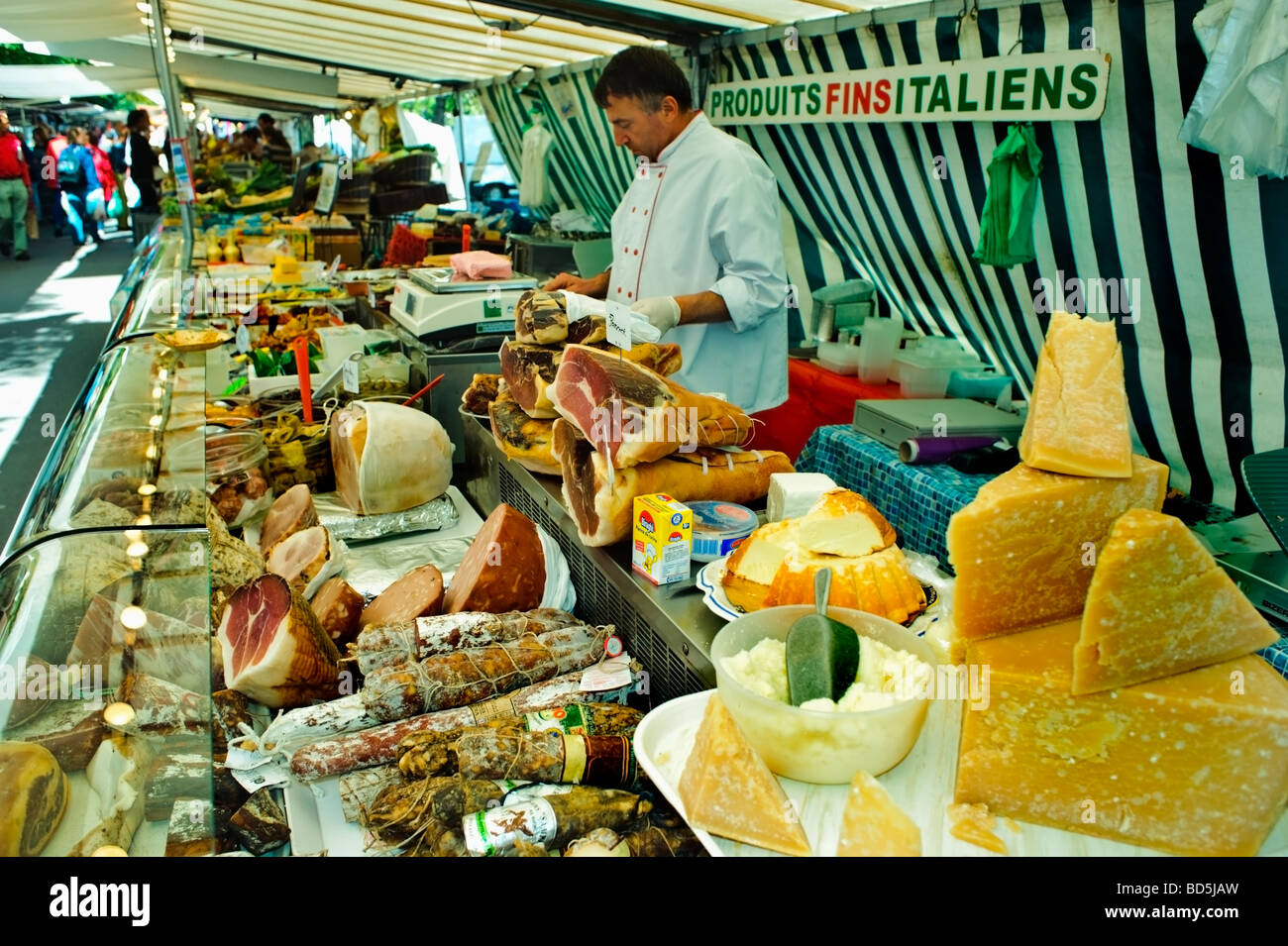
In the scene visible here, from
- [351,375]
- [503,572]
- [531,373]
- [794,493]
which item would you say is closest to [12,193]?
[351,375]

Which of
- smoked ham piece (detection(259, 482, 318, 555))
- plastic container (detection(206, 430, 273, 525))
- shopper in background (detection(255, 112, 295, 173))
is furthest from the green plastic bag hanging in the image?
shopper in background (detection(255, 112, 295, 173))

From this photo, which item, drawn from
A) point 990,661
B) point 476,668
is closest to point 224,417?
point 476,668

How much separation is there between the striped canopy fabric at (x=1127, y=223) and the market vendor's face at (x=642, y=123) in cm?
128

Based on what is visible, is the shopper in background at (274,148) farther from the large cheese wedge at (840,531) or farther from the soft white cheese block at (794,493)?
the large cheese wedge at (840,531)

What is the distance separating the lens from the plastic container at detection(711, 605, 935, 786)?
129 cm

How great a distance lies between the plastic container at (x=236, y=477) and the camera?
2975 millimetres

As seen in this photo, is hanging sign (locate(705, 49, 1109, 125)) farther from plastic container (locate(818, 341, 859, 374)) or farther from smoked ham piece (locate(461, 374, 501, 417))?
smoked ham piece (locate(461, 374, 501, 417))

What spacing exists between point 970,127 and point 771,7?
1.39 m

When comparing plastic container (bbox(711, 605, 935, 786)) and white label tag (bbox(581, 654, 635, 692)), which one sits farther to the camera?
white label tag (bbox(581, 654, 635, 692))

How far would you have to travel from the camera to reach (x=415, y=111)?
1563 centimetres

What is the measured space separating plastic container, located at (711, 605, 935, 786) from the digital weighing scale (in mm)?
2618

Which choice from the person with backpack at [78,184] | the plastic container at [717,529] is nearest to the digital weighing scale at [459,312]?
the plastic container at [717,529]

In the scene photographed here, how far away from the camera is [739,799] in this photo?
4.07ft

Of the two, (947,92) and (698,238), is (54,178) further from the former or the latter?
(947,92)
